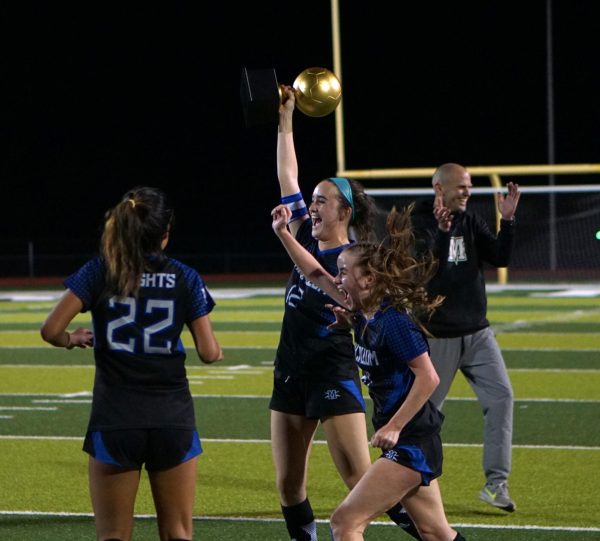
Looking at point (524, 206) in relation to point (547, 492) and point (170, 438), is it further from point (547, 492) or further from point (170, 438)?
point (170, 438)

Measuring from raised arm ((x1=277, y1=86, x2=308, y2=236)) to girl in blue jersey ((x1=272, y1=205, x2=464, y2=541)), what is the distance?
1031mm

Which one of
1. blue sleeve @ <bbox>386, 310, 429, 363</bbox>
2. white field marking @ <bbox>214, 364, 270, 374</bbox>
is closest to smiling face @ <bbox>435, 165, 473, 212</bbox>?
blue sleeve @ <bbox>386, 310, 429, 363</bbox>

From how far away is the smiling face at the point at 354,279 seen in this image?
4.83m

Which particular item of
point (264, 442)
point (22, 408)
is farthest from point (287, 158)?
point (22, 408)

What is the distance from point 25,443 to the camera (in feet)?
29.5

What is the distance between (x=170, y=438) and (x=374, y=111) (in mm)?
43568

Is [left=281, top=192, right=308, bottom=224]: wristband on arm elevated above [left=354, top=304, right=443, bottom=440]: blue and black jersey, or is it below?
above

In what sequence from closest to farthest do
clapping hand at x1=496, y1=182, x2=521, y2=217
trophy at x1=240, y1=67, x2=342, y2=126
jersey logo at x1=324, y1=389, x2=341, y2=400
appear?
jersey logo at x1=324, y1=389, x2=341, y2=400 < trophy at x1=240, y1=67, x2=342, y2=126 < clapping hand at x1=496, y1=182, x2=521, y2=217

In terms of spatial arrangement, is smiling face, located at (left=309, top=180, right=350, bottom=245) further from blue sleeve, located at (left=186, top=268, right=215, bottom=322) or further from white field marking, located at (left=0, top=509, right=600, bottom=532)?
white field marking, located at (left=0, top=509, right=600, bottom=532)

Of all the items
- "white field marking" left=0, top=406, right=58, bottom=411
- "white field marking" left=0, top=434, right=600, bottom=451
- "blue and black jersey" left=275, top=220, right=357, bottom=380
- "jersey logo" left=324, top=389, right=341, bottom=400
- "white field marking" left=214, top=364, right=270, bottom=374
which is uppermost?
"blue and black jersey" left=275, top=220, right=357, bottom=380

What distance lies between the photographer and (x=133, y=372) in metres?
4.54

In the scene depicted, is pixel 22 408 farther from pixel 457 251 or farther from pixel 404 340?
pixel 404 340

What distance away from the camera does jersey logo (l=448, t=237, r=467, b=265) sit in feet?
22.9

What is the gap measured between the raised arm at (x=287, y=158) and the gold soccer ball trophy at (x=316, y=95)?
0.33 ft
